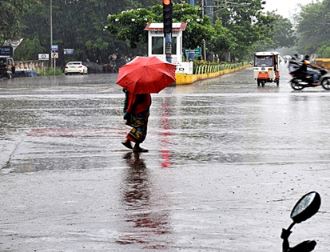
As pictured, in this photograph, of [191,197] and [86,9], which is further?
[86,9]

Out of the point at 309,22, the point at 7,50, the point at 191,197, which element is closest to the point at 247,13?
the point at 7,50

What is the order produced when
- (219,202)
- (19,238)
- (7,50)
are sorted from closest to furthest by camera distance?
(19,238), (219,202), (7,50)

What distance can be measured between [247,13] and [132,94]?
76514mm

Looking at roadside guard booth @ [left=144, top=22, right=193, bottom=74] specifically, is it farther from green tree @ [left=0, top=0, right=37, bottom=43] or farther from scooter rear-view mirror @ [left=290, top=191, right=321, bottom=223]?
scooter rear-view mirror @ [left=290, top=191, right=321, bottom=223]

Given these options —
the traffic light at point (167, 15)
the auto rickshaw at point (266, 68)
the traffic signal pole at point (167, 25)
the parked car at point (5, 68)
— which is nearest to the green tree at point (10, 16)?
the parked car at point (5, 68)

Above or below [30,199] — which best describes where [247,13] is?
above

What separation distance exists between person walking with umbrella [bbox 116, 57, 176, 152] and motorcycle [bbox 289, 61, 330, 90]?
19.9m

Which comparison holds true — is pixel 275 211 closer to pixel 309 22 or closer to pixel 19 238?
pixel 19 238

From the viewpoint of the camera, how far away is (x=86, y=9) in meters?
85.2

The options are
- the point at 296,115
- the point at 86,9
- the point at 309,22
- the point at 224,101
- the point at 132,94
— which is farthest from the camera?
the point at 309,22

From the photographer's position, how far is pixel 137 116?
13.0m

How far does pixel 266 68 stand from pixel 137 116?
26465 mm

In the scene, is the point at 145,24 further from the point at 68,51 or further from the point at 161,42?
the point at 68,51

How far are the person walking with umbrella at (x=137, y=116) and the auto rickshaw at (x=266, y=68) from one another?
85.3 feet
